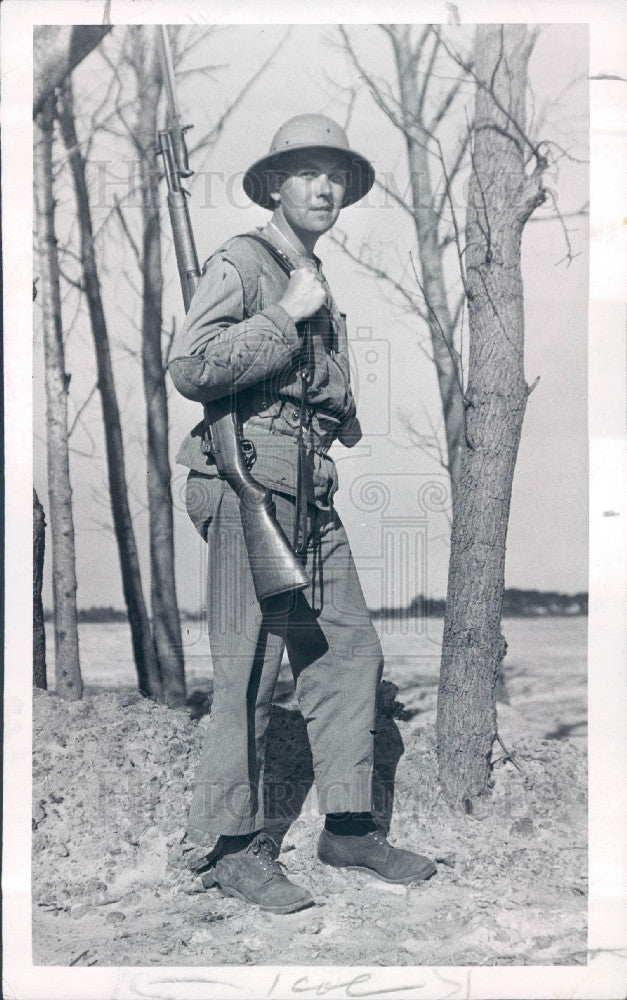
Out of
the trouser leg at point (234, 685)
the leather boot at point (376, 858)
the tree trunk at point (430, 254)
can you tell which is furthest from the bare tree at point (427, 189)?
the leather boot at point (376, 858)

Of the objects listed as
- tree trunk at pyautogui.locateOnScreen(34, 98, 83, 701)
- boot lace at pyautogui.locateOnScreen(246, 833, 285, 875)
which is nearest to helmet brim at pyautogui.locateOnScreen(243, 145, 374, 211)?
tree trunk at pyautogui.locateOnScreen(34, 98, 83, 701)

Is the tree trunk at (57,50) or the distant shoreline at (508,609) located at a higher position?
the tree trunk at (57,50)

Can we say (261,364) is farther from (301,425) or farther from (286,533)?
(286,533)

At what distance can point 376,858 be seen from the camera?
13.4 feet

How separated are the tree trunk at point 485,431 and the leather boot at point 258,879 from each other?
752 mm

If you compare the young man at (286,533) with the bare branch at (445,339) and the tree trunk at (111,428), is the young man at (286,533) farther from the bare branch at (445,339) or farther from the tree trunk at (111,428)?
the tree trunk at (111,428)

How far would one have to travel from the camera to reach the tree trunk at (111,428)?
452 centimetres

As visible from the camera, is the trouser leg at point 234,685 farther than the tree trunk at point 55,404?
No

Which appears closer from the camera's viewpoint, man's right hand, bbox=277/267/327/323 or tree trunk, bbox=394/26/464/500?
man's right hand, bbox=277/267/327/323

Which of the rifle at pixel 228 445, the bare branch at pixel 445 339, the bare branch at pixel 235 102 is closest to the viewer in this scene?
the rifle at pixel 228 445

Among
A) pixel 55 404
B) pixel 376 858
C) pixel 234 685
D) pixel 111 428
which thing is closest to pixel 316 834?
pixel 376 858

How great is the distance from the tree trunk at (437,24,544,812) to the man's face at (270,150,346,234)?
58 cm

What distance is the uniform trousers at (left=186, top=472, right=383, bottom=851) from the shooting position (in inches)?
156

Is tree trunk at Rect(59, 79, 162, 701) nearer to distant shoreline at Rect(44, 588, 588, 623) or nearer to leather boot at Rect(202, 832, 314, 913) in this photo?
distant shoreline at Rect(44, 588, 588, 623)
